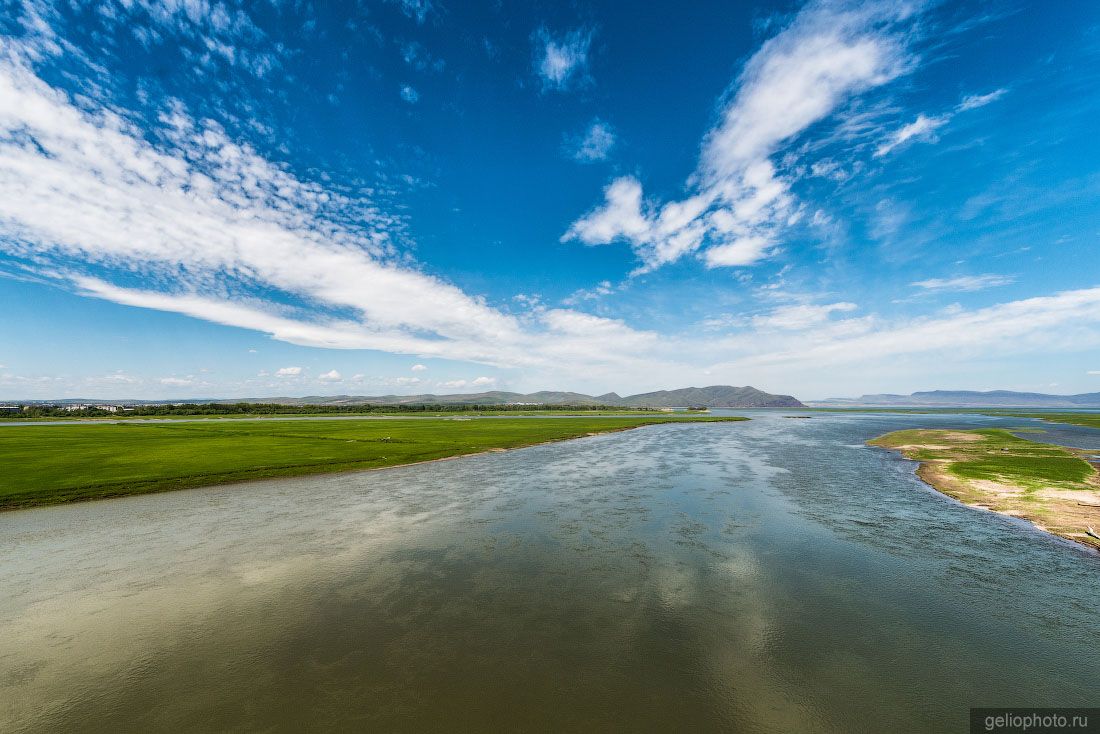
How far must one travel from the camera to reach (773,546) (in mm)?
15172

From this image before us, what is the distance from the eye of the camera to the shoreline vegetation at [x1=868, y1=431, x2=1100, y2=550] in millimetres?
17484

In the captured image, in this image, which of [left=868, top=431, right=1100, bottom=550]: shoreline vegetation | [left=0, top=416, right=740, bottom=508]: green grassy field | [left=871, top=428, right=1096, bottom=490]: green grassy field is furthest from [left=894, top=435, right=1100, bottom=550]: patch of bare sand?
[left=0, top=416, right=740, bottom=508]: green grassy field

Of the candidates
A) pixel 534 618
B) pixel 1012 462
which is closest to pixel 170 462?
pixel 534 618

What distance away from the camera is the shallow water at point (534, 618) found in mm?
7293

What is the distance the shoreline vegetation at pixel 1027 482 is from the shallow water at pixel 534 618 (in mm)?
1709

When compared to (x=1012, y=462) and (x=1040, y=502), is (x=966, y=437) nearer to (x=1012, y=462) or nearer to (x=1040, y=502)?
(x=1012, y=462)

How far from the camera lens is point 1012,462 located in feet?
102

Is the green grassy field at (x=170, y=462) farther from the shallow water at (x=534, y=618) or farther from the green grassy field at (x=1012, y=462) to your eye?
the green grassy field at (x=1012, y=462)

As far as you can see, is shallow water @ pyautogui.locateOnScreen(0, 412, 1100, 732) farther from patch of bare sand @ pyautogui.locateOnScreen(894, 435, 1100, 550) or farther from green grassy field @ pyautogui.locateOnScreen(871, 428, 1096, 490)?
green grassy field @ pyautogui.locateOnScreen(871, 428, 1096, 490)

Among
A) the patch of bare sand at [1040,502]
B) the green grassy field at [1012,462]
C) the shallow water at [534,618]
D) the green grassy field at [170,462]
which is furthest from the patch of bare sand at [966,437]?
the green grassy field at [170,462]

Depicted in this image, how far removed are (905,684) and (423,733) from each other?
29.8 ft

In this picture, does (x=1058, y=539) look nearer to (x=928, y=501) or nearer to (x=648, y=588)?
(x=928, y=501)

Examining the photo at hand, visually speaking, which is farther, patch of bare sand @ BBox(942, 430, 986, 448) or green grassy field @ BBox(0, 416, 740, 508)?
patch of bare sand @ BBox(942, 430, 986, 448)

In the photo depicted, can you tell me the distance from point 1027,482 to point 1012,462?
1038 centimetres
